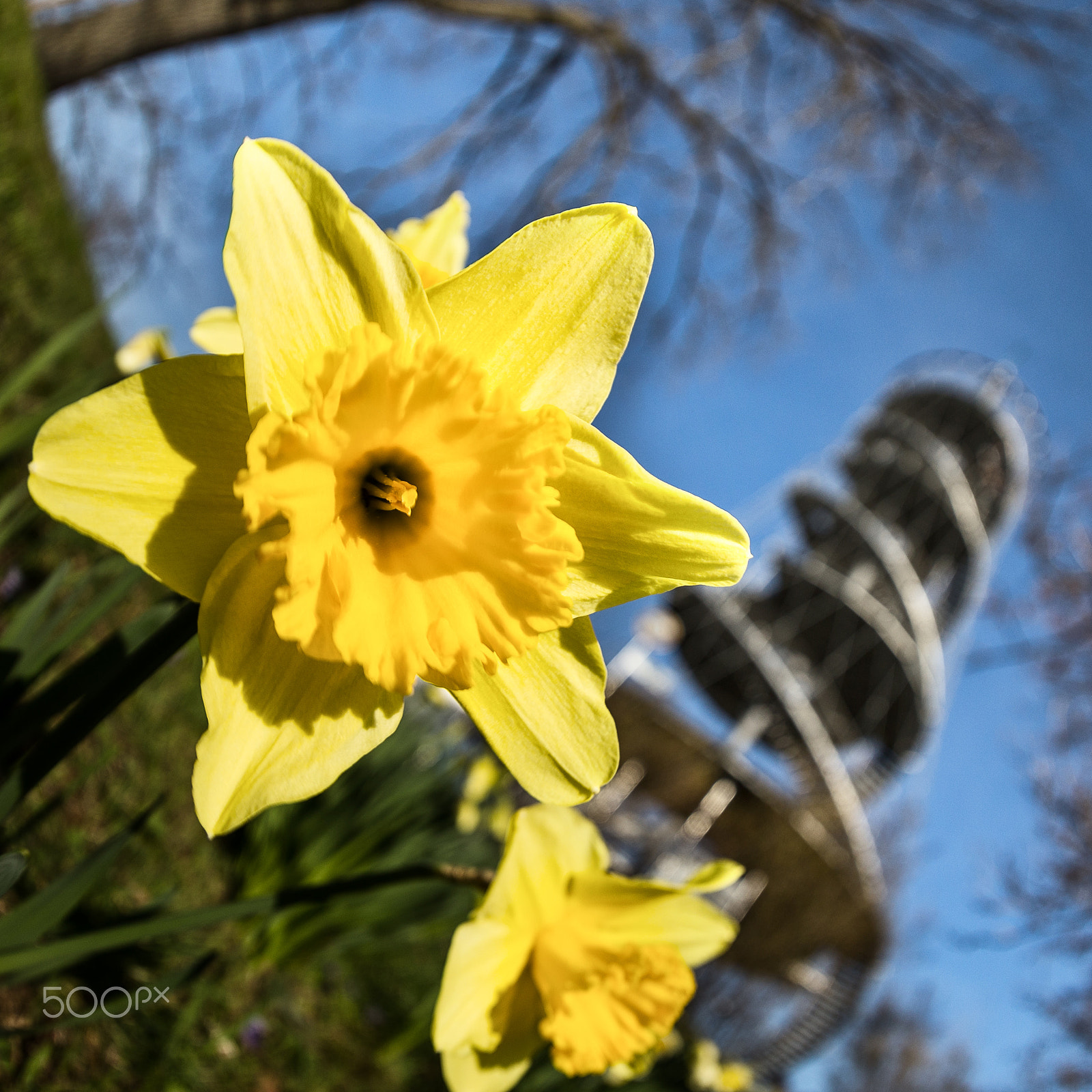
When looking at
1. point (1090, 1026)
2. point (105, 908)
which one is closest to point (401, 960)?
point (105, 908)

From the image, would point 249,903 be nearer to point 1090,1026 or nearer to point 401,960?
point 401,960

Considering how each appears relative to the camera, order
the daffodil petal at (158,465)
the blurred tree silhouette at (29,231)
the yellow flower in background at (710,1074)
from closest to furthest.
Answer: the daffodil petal at (158,465) < the blurred tree silhouette at (29,231) < the yellow flower in background at (710,1074)

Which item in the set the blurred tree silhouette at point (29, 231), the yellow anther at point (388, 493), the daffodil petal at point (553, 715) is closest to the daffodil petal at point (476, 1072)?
the daffodil petal at point (553, 715)

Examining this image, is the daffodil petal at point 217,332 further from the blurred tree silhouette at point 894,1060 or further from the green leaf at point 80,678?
the blurred tree silhouette at point 894,1060

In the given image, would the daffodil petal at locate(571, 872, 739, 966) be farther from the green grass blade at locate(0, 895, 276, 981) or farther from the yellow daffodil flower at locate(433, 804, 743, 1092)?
the green grass blade at locate(0, 895, 276, 981)

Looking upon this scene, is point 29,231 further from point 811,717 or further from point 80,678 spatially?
point 811,717

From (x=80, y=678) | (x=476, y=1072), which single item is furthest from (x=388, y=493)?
(x=476, y=1072)
